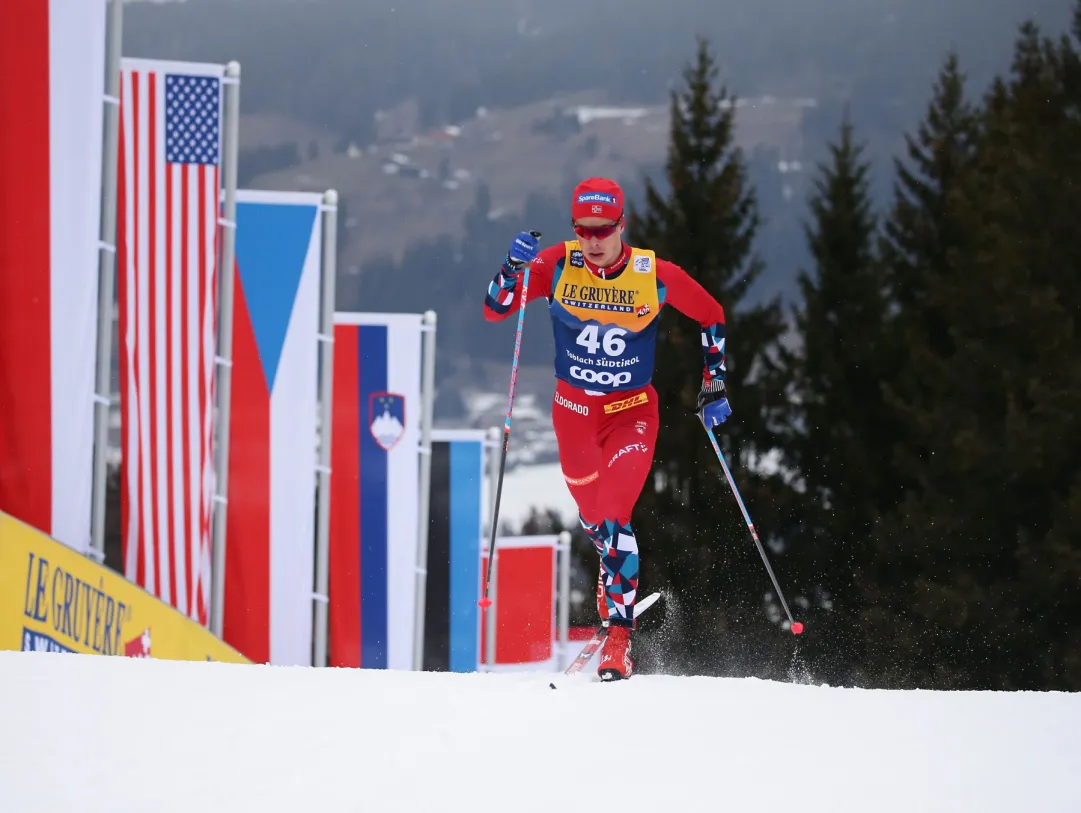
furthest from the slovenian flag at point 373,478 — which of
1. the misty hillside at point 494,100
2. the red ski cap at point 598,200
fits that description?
the misty hillside at point 494,100

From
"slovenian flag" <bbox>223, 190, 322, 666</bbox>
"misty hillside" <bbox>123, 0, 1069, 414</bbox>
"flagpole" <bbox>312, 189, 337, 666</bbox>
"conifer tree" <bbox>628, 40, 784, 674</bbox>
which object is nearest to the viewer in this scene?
"slovenian flag" <bbox>223, 190, 322, 666</bbox>

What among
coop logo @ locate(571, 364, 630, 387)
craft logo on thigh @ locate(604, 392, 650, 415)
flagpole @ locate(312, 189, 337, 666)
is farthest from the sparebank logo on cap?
flagpole @ locate(312, 189, 337, 666)

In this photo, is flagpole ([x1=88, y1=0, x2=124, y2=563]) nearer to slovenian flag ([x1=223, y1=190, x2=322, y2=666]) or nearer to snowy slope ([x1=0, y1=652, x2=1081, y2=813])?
slovenian flag ([x1=223, y1=190, x2=322, y2=666])

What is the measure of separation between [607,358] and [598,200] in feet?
2.16

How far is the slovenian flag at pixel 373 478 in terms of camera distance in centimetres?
1112

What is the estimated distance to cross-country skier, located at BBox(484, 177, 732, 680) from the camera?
5.71 meters

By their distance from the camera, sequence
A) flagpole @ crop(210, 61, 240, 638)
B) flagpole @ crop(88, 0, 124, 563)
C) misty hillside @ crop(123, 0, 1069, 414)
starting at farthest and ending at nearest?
1. misty hillside @ crop(123, 0, 1069, 414)
2. flagpole @ crop(210, 61, 240, 638)
3. flagpole @ crop(88, 0, 124, 563)

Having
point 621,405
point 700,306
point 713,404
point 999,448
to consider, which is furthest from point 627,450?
point 999,448

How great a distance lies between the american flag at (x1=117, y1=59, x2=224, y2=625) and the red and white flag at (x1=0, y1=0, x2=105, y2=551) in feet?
3.05

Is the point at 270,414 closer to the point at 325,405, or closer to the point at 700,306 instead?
the point at 325,405

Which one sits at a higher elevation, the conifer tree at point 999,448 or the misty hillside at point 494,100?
the misty hillside at point 494,100

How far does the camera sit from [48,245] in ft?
25.6

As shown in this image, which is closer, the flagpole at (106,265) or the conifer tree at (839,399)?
the flagpole at (106,265)

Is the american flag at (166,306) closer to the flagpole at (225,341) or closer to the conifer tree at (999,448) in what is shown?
the flagpole at (225,341)
